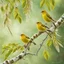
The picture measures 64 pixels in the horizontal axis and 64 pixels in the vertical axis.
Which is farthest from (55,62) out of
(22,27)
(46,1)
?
(46,1)

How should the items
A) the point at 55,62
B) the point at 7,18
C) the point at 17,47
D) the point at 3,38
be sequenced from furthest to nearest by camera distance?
the point at 3,38 → the point at 55,62 → the point at 17,47 → the point at 7,18

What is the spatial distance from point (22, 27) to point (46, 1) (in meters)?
5.29

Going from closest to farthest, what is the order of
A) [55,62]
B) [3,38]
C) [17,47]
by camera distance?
[17,47] → [55,62] → [3,38]

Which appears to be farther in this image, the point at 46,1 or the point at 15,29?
the point at 15,29

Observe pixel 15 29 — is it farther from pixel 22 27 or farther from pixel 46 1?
pixel 46 1

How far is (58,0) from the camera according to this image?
259 inches

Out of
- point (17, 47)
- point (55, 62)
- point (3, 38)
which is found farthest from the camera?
point (3, 38)

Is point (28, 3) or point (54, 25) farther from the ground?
point (28, 3)

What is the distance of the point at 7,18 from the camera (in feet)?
4.47

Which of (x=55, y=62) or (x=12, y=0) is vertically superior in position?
(x=12, y=0)

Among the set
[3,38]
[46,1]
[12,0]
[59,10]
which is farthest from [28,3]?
[3,38]

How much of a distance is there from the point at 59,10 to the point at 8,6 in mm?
5200

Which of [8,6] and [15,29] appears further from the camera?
[15,29]

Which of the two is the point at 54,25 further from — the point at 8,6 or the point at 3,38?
the point at 3,38
